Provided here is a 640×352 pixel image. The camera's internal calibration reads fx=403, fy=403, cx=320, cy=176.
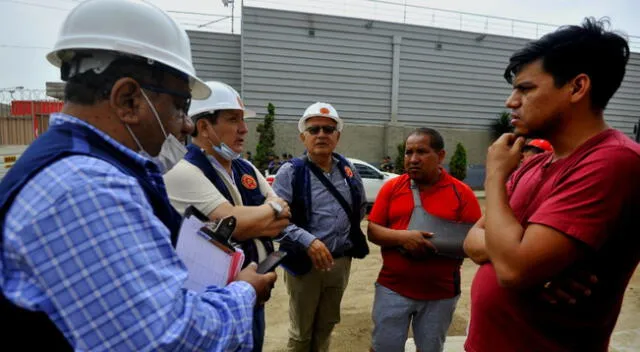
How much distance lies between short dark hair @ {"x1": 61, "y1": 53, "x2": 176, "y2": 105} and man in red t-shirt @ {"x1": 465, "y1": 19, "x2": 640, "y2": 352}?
4.16ft

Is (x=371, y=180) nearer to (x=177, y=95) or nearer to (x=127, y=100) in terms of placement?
(x=177, y=95)

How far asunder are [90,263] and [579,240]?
1393 millimetres

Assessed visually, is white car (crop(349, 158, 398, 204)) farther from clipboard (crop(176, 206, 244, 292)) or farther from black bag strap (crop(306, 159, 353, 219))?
clipboard (crop(176, 206, 244, 292))

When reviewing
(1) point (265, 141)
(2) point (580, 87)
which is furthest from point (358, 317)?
(1) point (265, 141)

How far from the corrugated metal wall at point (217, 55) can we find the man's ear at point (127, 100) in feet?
57.1

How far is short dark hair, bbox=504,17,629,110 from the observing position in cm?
146

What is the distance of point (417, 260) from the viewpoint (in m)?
2.80

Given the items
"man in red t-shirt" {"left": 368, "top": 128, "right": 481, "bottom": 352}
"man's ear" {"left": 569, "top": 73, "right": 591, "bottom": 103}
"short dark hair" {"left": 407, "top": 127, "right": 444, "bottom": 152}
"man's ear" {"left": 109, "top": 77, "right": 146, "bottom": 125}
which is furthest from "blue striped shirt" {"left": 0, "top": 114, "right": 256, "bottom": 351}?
"short dark hair" {"left": 407, "top": 127, "right": 444, "bottom": 152}

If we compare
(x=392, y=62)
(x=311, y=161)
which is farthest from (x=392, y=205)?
(x=392, y=62)

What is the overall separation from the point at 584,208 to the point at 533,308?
0.45 m

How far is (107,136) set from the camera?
42.9 inches

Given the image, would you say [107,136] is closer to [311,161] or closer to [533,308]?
[533,308]

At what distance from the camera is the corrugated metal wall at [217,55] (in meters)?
17.8

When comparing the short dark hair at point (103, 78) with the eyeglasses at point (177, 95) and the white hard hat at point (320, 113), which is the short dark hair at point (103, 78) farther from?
→ the white hard hat at point (320, 113)
